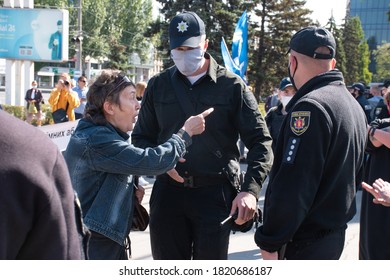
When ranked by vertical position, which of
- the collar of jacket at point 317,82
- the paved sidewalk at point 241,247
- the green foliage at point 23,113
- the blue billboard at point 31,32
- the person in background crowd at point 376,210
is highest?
the blue billboard at point 31,32

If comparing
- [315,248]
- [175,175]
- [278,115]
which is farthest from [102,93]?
[278,115]

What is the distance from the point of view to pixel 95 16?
66875mm

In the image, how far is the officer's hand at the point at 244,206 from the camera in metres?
3.13

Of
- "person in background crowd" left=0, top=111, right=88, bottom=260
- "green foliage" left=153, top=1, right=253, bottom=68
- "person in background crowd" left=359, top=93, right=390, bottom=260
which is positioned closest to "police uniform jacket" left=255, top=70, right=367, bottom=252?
"person in background crowd" left=359, top=93, right=390, bottom=260

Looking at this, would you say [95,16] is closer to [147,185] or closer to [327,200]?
[147,185]

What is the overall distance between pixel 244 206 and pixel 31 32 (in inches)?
1019

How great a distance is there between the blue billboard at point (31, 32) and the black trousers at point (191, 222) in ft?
80.0

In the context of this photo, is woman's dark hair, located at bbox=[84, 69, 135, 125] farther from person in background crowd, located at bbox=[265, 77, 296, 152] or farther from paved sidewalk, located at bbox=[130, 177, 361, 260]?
person in background crowd, located at bbox=[265, 77, 296, 152]

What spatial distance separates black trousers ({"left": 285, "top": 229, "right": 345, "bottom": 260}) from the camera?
8.89 feet

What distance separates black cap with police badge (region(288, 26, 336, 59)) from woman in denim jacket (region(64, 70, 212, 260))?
67 cm

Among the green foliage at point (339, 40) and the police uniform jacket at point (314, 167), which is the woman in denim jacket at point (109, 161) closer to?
the police uniform jacket at point (314, 167)

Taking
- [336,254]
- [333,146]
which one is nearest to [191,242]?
[336,254]

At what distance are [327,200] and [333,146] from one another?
0.29 metres

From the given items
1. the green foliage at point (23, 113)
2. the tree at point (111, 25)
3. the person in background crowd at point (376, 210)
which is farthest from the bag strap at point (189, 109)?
the tree at point (111, 25)
